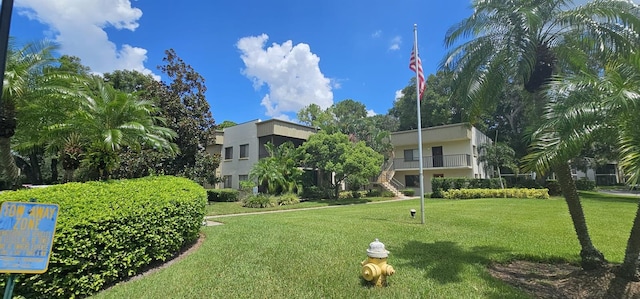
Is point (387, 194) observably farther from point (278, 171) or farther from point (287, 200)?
point (278, 171)

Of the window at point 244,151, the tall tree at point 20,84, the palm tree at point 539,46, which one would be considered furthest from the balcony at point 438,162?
the tall tree at point 20,84

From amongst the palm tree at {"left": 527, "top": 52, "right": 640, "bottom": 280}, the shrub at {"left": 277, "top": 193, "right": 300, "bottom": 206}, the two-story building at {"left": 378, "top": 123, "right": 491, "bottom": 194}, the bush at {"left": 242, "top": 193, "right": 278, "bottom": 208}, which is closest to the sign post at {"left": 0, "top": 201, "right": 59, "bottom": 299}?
the palm tree at {"left": 527, "top": 52, "right": 640, "bottom": 280}

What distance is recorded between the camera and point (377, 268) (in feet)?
15.7

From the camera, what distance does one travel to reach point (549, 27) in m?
6.83

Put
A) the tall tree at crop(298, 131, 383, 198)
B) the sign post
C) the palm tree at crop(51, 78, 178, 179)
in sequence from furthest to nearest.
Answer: the tall tree at crop(298, 131, 383, 198) → the palm tree at crop(51, 78, 178, 179) → the sign post

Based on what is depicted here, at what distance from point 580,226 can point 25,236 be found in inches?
325

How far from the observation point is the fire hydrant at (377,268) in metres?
4.80

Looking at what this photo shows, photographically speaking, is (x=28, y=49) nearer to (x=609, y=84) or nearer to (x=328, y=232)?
(x=328, y=232)

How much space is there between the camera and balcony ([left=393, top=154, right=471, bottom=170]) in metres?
27.3

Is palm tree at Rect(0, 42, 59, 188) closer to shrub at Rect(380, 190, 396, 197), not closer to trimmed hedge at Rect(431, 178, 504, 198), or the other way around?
shrub at Rect(380, 190, 396, 197)

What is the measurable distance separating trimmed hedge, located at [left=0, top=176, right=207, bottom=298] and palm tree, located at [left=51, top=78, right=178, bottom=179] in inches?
95.1

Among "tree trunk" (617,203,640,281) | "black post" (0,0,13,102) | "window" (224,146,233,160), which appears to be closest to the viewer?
"black post" (0,0,13,102)

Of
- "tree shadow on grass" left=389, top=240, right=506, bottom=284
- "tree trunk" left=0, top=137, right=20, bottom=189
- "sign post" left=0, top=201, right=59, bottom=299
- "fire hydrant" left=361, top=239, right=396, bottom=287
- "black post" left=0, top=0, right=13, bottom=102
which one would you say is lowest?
"tree shadow on grass" left=389, top=240, right=506, bottom=284

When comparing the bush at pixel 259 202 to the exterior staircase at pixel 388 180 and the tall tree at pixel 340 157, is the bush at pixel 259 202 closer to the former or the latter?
the tall tree at pixel 340 157
